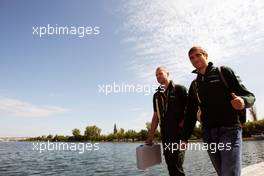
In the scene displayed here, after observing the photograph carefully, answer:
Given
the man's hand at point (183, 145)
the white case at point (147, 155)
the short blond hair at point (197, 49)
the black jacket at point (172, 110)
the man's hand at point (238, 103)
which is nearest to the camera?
the man's hand at point (238, 103)

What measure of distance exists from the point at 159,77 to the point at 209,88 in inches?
65.1

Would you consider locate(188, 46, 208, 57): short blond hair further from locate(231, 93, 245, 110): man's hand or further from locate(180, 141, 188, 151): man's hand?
locate(180, 141, 188, 151): man's hand

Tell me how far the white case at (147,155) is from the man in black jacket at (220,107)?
1.62 m

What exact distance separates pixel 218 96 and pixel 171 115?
4.94ft

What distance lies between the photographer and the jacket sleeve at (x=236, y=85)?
395 centimetres

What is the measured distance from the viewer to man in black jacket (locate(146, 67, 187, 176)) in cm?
536

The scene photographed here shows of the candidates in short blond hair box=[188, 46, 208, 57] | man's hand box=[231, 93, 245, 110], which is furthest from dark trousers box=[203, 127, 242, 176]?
short blond hair box=[188, 46, 208, 57]

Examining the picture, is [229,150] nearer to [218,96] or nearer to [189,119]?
[218,96]

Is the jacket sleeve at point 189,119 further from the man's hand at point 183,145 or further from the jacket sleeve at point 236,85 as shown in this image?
the jacket sleeve at point 236,85

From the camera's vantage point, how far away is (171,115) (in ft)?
18.0

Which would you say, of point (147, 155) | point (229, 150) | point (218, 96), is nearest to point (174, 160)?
point (147, 155)

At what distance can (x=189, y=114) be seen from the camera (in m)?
4.91

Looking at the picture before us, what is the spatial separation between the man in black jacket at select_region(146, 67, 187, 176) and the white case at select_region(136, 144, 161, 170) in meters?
0.34

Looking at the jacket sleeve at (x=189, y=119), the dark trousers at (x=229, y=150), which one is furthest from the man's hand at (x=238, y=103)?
the jacket sleeve at (x=189, y=119)
